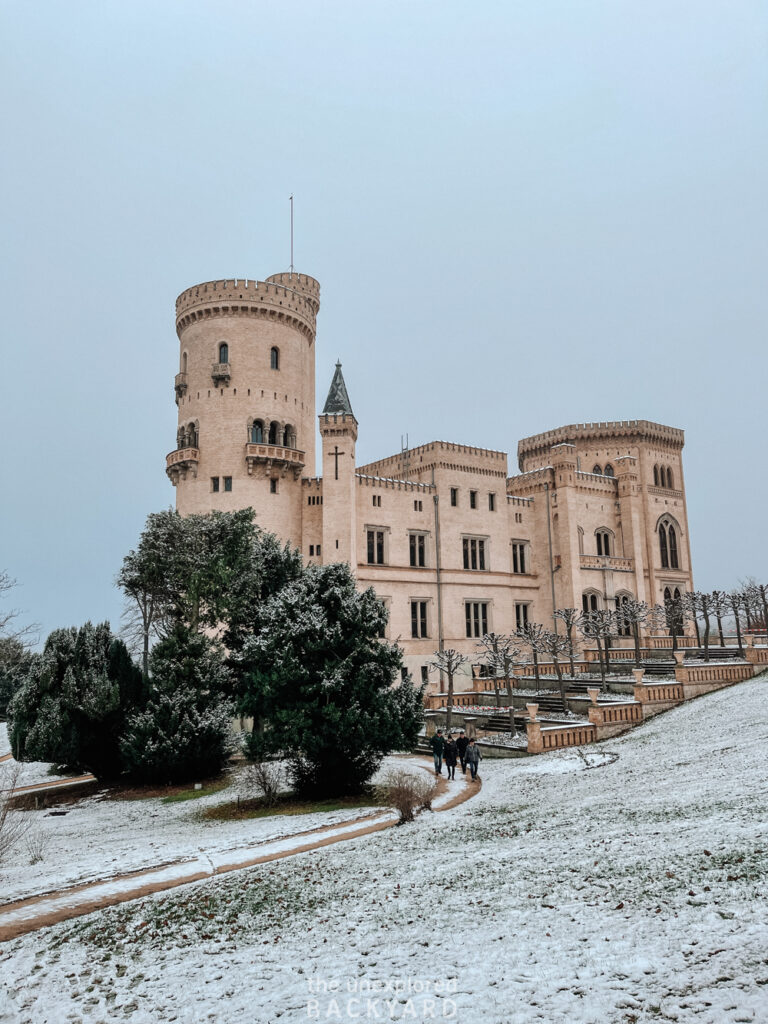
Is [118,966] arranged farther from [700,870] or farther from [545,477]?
[545,477]

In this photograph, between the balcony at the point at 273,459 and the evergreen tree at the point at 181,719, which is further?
the balcony at the point at 273,459

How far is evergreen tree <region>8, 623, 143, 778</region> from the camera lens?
82.5 feet

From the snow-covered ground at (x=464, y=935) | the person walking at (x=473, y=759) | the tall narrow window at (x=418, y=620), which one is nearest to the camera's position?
the snow-covered ground at (x=464, y=935)

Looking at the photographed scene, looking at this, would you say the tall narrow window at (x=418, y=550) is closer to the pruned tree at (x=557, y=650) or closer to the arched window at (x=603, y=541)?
the pruned tree at (x=557, y=650)

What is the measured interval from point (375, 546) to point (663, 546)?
22650 millimetres

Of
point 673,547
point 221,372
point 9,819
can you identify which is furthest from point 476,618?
point 9,819

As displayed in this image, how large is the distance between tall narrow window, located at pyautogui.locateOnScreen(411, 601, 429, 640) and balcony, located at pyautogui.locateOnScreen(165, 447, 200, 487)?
14043mm

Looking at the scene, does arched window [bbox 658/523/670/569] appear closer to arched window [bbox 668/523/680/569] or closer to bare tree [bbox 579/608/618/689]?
arched window [bbox 668/523/680/569]

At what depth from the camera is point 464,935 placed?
824cm

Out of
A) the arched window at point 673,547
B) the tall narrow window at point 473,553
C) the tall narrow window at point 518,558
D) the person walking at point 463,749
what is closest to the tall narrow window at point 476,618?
the tall narrow window at point 473,553

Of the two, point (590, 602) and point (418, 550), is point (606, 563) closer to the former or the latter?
point (590, 602)

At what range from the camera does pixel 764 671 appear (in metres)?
29.2

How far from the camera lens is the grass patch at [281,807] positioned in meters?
18.9

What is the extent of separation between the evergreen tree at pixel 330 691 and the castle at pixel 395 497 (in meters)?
16.3
